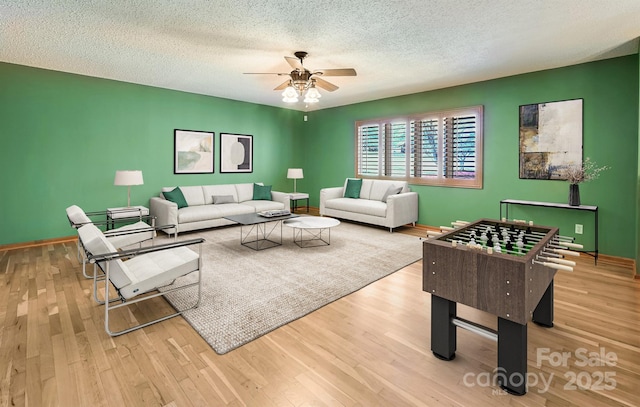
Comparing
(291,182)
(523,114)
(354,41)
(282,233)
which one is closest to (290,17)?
(354,41)

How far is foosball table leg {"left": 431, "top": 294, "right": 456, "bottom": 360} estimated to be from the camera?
6.63ft

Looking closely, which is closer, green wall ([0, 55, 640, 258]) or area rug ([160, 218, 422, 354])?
area rug ([160, 218, 422, 354])

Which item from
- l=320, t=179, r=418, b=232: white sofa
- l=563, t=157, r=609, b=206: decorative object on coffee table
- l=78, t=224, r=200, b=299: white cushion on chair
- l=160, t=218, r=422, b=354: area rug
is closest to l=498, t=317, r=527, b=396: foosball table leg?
l=160, t=218, r=422, b=354: area rug

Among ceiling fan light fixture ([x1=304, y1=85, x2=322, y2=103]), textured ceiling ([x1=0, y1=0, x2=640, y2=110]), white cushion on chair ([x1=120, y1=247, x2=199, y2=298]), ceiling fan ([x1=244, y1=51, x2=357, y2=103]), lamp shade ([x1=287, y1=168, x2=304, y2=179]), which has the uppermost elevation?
textured ceiling ([x1=0, y1=0, x2=640, y2=110])

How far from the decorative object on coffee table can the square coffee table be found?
12.6 ft

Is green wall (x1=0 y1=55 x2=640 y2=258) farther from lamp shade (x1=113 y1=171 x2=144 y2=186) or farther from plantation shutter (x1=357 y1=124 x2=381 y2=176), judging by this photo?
lamp shade (x1=113 y1=171 x2=144 y2=186)

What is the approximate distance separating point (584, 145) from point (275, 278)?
4.48 meters

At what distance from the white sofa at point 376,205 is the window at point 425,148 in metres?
0.36

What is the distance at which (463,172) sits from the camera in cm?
562

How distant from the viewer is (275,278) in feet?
11.5

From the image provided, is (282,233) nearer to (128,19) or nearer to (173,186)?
(173,186)

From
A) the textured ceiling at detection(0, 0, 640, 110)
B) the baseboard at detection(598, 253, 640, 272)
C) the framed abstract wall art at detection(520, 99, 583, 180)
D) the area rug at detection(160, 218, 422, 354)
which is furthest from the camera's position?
the framed abstract wall art at detection(520, 99, 583, 180)

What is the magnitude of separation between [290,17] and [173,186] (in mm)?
4355

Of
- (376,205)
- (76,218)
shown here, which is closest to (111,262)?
(76,218)
